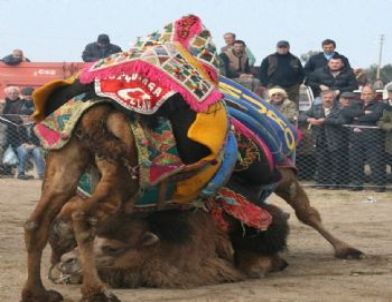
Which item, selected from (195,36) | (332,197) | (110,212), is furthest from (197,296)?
(332,197)

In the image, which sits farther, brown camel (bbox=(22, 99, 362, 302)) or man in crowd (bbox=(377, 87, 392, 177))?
man in crowd (bbox=(377, 87, 392, 177))

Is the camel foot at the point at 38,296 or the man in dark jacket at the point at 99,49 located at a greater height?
the man in dark jacket at the point at 99,49

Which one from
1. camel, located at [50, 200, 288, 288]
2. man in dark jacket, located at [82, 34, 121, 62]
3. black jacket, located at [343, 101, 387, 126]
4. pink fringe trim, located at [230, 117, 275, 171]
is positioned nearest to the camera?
camel, located at [50, 200, 288, 288]

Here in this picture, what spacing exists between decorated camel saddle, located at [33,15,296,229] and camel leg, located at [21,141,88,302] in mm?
96

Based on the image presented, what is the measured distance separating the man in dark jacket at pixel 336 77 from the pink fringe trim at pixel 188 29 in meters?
7.63

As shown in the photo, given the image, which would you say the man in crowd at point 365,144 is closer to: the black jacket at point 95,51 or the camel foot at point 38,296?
the black jacket at point 95,51

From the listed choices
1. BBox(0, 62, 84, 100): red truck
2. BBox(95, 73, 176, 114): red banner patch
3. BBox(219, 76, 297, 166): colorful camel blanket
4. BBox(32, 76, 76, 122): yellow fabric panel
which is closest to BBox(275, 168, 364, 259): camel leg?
BBox(219, 76, 297, 166): colorful camel blanket

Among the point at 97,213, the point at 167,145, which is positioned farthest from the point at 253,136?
the point at 97,213

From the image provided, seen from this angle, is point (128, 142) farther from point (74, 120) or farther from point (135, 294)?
point (135, 294)

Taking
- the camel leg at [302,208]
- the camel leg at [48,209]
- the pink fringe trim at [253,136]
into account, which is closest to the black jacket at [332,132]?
the camel leg at [302,208]

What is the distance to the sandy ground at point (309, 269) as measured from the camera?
5289 mm

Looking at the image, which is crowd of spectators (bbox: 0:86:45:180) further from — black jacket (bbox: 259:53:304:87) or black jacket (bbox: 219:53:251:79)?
black jacket (bbox: 259:53:304:87)

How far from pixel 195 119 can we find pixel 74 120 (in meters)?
0.66

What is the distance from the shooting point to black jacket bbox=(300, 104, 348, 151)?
1238cm
